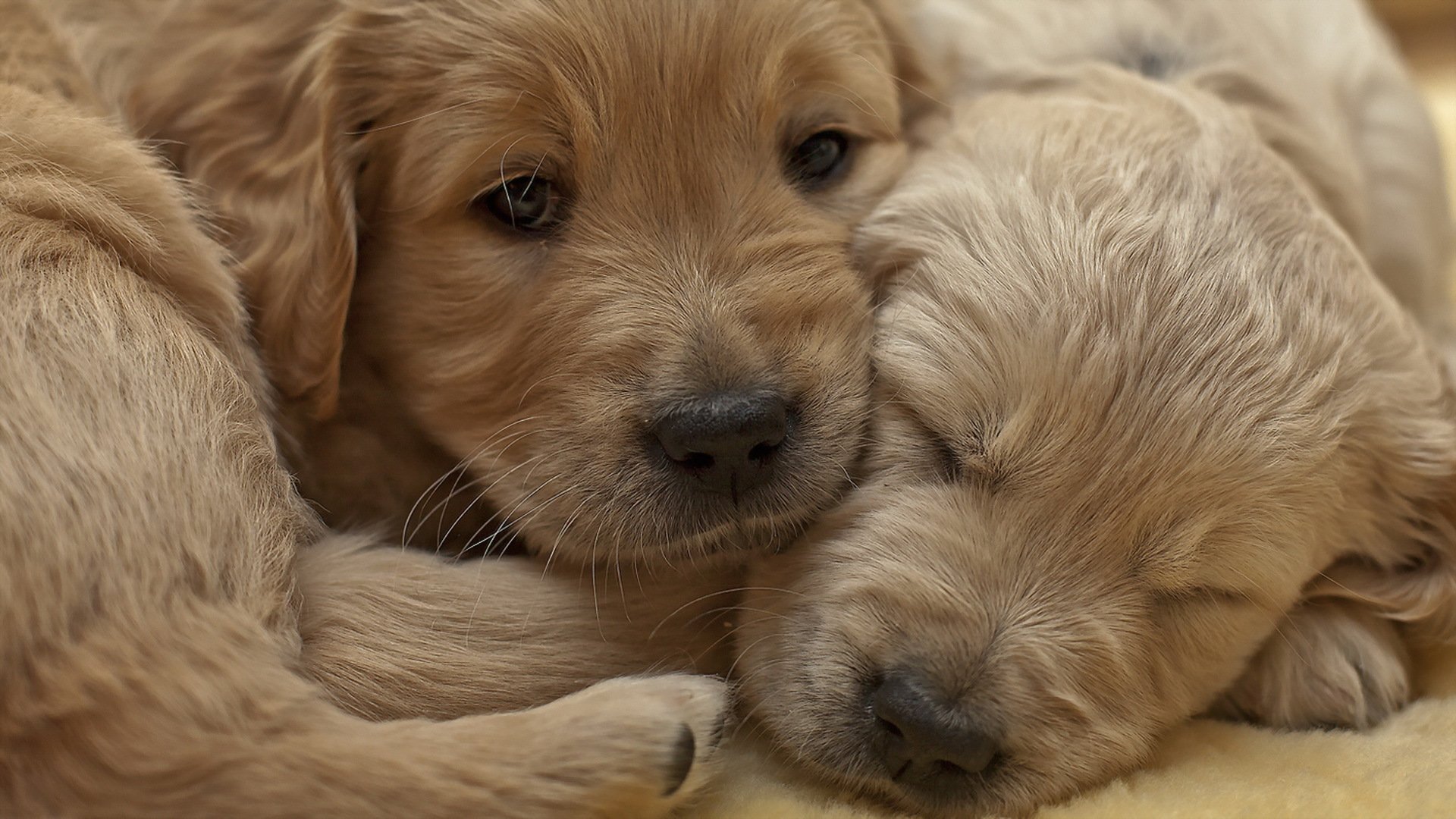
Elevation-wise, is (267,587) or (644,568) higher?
(267,587)

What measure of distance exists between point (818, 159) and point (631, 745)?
1.19m

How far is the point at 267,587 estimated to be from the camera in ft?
6.41

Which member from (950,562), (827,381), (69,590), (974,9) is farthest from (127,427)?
(974,9)

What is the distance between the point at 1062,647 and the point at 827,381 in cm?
58

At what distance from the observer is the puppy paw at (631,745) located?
1.80 meters

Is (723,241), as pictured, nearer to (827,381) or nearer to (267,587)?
(827,381)

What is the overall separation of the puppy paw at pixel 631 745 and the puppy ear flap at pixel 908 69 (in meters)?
1.36

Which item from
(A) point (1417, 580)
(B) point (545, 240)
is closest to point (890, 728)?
(B) point (545, 240)

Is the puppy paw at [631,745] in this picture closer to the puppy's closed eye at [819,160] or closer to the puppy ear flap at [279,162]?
the puppy ear flap at [279,162]

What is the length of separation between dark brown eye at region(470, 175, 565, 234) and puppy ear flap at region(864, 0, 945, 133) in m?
0.82

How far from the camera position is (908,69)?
2.76 meters

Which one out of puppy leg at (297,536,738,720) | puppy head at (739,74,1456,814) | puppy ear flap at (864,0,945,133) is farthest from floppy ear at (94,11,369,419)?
puppy ear flap at (864,0,945,133)

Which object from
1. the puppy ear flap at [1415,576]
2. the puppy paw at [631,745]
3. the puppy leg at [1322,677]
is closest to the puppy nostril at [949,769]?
the puppy paw at [631,745]

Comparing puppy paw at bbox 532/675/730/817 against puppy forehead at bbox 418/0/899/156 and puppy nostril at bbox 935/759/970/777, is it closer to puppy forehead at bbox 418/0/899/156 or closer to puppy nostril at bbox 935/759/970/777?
puppy nostril at bbox 935/759/970/777
